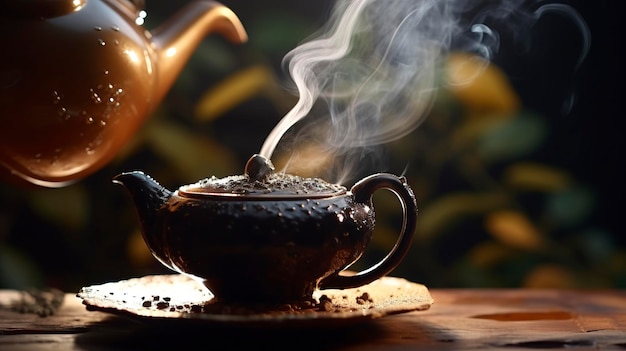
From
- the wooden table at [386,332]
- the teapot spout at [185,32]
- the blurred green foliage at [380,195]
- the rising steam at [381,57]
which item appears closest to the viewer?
the wooden table at [386,332]

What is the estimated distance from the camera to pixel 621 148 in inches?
53.8

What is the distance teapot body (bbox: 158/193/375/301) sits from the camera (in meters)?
0.73

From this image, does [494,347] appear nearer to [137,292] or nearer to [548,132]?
[137,292]

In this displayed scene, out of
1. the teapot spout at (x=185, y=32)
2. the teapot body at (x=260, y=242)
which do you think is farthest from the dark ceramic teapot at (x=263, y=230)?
the teapot spout at (x=185, y=32)

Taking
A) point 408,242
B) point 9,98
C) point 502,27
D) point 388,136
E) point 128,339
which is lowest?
point 128,339

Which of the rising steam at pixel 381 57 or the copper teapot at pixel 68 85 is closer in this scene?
the copper teapot at pixel 68 85

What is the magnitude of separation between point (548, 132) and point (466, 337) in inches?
27.6

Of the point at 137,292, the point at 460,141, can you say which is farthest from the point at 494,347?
the point at 460,141

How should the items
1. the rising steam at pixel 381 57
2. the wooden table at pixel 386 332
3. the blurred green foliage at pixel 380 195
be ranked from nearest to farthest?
the wooden table at pixel 386 332
the rising steam at pixel 381 57
the blurred green foliage at pixel 380 195

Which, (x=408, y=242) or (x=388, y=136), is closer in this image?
(x=408, y=242)

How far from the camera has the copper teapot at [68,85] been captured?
0.80 m

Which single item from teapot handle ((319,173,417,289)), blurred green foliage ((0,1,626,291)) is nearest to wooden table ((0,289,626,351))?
teapot handle ((319,173,417,289))

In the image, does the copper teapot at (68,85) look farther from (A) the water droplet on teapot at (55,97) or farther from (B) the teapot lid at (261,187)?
(B) the teapot lid at (261,187)

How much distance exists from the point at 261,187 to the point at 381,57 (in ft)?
1.58
